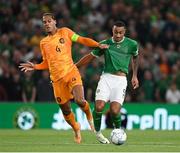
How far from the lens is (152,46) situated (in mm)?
28125

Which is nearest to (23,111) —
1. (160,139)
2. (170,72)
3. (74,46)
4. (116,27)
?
(74,46)

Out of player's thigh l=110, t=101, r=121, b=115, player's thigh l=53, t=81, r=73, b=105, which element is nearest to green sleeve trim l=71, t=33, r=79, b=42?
player's thigh l=53, t=81, r=73, b=105

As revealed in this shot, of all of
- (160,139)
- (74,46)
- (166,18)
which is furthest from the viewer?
(166,18)

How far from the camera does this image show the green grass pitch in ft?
48.8

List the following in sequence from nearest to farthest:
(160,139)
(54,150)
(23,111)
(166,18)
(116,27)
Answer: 1. (54,150)
2. (116,27)
3. (160,139)
4. (23,111)
5. (166,18)

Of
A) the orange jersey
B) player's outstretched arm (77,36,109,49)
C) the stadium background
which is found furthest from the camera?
the stadium background

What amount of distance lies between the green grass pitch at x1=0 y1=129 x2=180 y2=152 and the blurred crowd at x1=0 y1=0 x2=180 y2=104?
4.59 m

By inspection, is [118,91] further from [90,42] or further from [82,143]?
[82,143]

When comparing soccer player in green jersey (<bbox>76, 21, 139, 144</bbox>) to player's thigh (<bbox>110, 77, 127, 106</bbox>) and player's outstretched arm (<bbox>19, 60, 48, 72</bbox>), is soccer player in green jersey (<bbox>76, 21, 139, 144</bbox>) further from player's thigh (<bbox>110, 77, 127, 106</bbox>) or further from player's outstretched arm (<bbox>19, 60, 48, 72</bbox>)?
player's outstretched arm (<bbox>19, 60, 48, 72</bbox>)

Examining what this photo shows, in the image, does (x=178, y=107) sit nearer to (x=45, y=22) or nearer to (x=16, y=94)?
(x=16, y=94)

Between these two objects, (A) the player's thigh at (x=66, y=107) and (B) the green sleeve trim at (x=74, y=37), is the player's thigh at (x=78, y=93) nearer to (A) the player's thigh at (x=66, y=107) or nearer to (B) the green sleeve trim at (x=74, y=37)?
(A) the player's thigh at (x=66, y=107)

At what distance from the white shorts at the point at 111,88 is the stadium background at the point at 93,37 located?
8041 millimetres

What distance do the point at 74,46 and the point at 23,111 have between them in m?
3.37

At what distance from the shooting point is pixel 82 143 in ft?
54.5
